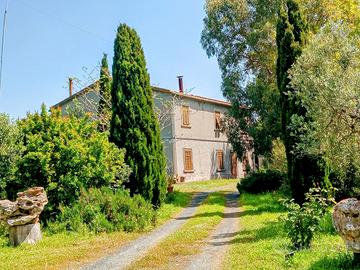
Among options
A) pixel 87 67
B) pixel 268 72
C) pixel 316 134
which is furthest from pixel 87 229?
pixel 268 72

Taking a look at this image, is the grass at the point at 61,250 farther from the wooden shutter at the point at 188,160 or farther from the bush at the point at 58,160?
the wooden shutter at the point at 188,160

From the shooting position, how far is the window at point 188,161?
97.8ft

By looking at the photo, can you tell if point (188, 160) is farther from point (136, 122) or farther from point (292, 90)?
point (292, 90)

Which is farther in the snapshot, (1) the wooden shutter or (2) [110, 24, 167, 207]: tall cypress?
(1) the wooden shutter

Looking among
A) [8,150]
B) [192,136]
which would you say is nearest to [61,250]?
[8,150]

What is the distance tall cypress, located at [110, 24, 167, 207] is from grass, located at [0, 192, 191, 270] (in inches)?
162

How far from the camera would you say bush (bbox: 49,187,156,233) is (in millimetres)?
11330

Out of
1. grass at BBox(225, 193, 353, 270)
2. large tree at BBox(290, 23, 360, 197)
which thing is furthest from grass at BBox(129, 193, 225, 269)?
large tree at BBox(290, 23, 360, 197)

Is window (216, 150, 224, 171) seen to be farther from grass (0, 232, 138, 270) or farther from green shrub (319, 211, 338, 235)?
green shrub (319, 211, 338, 235)

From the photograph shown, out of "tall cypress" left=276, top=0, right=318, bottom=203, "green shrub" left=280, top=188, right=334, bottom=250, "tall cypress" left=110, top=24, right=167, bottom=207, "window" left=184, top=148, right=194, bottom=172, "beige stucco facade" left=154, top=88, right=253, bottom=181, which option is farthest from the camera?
"window" left=184, top=148, right=194, bottom=172

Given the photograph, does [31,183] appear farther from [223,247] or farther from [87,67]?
[87,67]

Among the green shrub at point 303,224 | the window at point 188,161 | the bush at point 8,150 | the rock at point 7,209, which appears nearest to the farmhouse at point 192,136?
the window at point 188,161

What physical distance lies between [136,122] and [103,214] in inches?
188

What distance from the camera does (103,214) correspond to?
11836 millimetres
